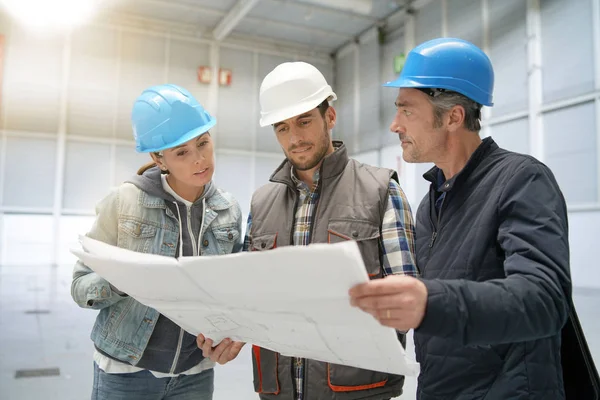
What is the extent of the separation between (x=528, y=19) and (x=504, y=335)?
935cm

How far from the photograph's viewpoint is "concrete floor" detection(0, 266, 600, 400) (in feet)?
11.3

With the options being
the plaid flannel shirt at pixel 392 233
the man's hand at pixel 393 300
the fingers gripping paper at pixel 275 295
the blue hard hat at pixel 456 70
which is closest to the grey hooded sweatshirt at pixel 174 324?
the plaid flannel shirt at pixel 392 233

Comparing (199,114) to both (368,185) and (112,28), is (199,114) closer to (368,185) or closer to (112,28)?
(368,185)

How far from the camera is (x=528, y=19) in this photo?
8781 millimetres

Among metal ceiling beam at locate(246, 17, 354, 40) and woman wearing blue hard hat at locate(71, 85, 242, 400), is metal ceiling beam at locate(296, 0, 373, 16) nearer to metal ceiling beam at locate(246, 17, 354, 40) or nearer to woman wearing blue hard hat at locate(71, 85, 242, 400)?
metal ceiling beam at locate(246, 17, 354, 40)

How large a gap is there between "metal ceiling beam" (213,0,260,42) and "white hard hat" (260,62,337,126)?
402 inches

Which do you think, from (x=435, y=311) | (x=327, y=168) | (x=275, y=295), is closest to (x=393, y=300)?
(x=435, y=311)

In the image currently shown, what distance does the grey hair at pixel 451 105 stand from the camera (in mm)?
1461

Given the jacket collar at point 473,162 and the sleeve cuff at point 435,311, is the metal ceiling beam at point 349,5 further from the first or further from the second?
the sleeve cuff at point 435,311

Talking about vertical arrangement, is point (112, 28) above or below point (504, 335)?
above

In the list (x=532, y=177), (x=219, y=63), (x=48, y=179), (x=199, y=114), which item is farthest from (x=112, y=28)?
(x=532, y=177)

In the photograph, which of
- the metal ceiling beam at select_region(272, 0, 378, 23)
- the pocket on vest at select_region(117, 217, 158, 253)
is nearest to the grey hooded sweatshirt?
the pocket on vest at select_region(117, 217, 158, 253)

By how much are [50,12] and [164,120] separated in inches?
437

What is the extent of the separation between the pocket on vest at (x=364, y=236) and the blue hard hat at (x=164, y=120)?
593mm
